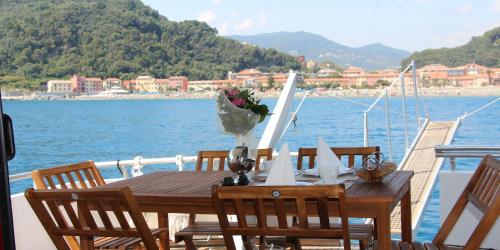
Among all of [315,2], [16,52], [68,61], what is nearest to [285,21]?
[315,2]

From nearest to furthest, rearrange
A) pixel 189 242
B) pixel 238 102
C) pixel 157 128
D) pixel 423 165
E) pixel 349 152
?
pixel 238 102 < pixel 189 242 < pixel 349 152 < pixel 423 165 < pixel 157 128

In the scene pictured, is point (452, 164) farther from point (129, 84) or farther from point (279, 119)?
point (129, 84)

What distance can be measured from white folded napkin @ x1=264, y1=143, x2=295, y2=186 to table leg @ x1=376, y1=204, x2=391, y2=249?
1.18 ft

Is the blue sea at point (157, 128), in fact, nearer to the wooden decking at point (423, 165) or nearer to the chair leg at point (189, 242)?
the wooden decking at point (423, 165)

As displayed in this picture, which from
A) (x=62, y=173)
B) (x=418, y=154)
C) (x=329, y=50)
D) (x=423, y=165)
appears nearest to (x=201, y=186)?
(x=62, y=173)

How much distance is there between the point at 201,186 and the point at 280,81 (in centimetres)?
3457

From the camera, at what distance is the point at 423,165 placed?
933 cm

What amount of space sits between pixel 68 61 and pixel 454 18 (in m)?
30.0

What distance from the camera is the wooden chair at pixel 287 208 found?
2041 millimetres

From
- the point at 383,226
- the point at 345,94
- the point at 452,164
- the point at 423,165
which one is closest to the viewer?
the point at 383,226

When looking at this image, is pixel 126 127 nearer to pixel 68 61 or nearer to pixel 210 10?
pixel 68 61

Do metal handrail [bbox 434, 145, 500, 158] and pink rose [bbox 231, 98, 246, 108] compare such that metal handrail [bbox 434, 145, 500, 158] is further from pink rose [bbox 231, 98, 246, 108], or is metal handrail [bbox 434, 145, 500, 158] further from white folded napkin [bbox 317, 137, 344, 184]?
pink rose [bbox 231, 98, 246, 108]

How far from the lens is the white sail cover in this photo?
5.04 meters

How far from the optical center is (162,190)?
2.70m
